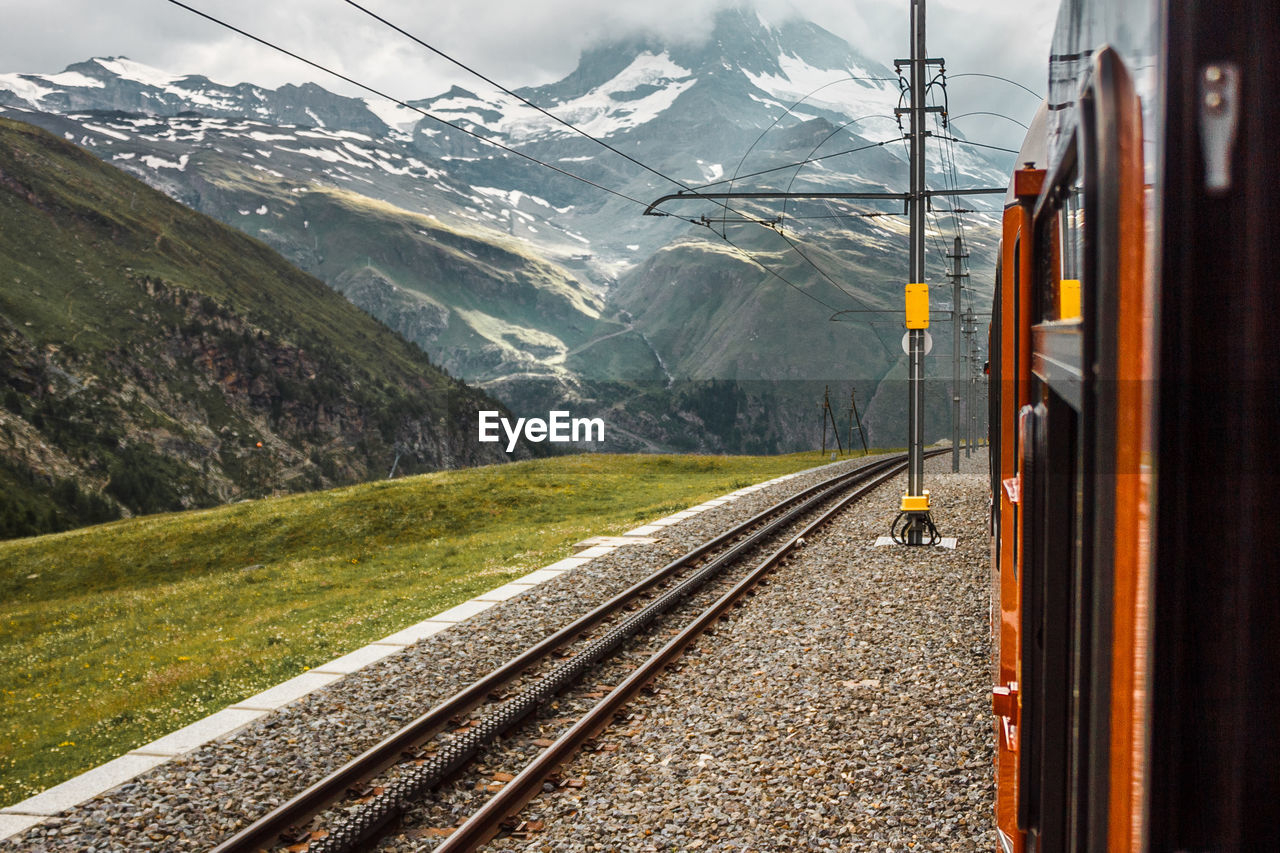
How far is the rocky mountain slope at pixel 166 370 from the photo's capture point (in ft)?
290

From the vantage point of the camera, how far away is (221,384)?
113 meters

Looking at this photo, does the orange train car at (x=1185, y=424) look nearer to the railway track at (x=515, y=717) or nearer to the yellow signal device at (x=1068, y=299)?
the yellow signal device at (x=1068, y=299)

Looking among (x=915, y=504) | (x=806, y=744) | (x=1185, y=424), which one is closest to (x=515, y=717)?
(x=806, y=744)

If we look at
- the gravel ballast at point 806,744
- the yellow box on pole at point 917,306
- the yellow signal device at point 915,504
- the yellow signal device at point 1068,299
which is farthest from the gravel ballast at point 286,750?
the yellow box on pole at point 917,306

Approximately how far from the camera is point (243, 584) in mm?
20109

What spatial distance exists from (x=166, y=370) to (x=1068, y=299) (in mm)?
119051

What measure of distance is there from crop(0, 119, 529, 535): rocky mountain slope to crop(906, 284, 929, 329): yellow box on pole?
7924 centimetres

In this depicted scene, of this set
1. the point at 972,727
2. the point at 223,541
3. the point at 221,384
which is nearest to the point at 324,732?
the point at 972,727

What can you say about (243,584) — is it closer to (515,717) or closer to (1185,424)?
(515,717)

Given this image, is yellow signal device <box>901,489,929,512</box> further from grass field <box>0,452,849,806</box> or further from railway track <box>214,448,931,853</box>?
grass field <box>0,452,849,806</box>

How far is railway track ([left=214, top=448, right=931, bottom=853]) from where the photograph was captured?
19.4ft

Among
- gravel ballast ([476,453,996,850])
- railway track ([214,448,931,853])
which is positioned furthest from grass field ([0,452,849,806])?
gravel ballast ([476,453,996,850])

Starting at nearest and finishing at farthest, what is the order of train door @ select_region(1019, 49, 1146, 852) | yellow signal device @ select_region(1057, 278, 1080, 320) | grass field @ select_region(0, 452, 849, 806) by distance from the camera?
1. train door @ select_region(1019, 49, 1146, 852)
2. yellow signal device @ select_region(1057, 278, 1080, 320)
3. grass field @ select_region(0, 452, 849, 806)

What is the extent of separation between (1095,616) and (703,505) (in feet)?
77.2
